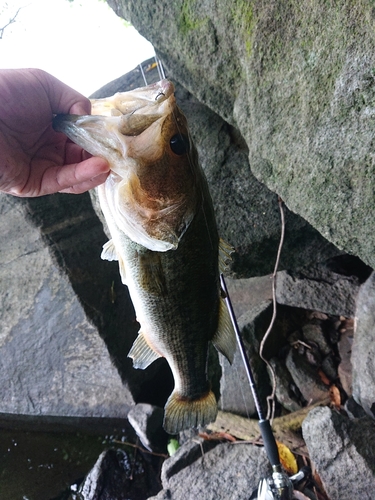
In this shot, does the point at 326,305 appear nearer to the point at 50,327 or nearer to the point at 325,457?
the point at 325,457

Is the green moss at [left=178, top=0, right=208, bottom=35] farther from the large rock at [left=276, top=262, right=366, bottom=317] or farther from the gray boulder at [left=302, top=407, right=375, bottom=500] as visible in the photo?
the gray boulder at [left=302, top=407, right=375, bottom=500]

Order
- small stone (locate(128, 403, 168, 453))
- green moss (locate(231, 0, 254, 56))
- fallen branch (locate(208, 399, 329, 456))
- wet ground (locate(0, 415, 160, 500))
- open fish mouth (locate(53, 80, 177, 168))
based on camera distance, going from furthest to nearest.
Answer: wet ground (locate(0, 415, 160, 500)) < small stone (locate(128, 403, 168, 453)) < fallen branch (locate(208, 399, 329, 456)) < green moss (locate(231, 0, 254, 56)) < open fish mouth (locate(53, 80, 177, 168))

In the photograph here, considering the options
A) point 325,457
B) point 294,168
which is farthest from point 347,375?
point 294,168

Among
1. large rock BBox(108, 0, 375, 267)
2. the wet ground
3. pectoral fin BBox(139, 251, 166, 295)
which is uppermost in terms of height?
large rock BBox(108, 0, 375, 267)

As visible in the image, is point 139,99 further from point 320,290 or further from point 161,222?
point 320,290

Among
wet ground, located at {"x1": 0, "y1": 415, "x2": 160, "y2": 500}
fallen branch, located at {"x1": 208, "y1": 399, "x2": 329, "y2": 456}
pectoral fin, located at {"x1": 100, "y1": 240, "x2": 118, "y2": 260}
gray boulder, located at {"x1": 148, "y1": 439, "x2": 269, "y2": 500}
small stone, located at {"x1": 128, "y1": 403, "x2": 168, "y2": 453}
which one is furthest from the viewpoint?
wet ground, located at {"x1": 0, "y1": 415, "x2": 160, "y2": 500}

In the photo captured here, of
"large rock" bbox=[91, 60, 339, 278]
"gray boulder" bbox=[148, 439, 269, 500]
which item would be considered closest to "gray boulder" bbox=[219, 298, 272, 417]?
"gray boulder" bbox=[148, 439, 269, 500]
